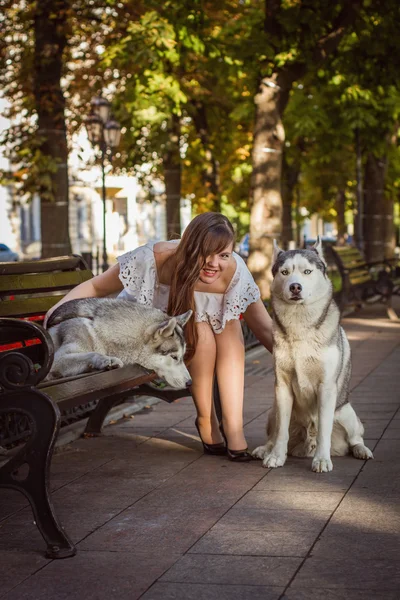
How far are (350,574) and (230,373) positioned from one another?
2551mm

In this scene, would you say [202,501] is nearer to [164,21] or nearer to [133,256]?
[133,256]

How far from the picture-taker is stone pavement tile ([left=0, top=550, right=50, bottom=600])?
13.9 feet

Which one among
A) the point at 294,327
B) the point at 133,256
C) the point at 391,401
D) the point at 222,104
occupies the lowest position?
the point at 391,401

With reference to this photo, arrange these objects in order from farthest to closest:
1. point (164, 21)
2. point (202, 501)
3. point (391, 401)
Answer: point (164, 21) < point (391, 401) < point (202, 501)

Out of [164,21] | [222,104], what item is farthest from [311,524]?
[222,104]

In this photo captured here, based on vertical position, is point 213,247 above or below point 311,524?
above

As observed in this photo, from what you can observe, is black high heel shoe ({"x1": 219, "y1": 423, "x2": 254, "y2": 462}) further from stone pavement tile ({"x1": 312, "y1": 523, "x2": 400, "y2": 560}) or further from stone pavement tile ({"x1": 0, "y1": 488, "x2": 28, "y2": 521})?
stone pavement tile ({"x1": 312, "y1": 523, "x2": 400, "y2": 560})

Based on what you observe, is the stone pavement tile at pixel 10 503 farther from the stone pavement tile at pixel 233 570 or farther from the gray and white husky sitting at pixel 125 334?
the stone pavement tile at pixel 233 570

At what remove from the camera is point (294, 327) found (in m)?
6.28

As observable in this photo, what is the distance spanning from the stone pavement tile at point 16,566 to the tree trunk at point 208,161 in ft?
75.2

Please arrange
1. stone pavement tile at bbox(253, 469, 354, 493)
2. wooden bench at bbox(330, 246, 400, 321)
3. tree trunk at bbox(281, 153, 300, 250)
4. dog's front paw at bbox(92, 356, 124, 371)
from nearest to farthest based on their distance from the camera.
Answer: stone pavement tile at bbox(253, 469, 354, 493) → dog's front paw at bbox(92, 356, 124, 371) → wooden bench at bbox(330, 246, 400, 321) → tree trunk at bbox(281, 153, 300, 250)

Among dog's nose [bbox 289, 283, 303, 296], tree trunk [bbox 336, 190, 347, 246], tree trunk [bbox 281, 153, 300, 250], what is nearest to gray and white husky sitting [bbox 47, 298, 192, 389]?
dog's nose [bbox 289, 283, 303, 296]

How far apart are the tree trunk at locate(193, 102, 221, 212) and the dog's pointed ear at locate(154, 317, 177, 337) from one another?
837 inches

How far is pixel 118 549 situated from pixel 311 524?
0.89 meters
